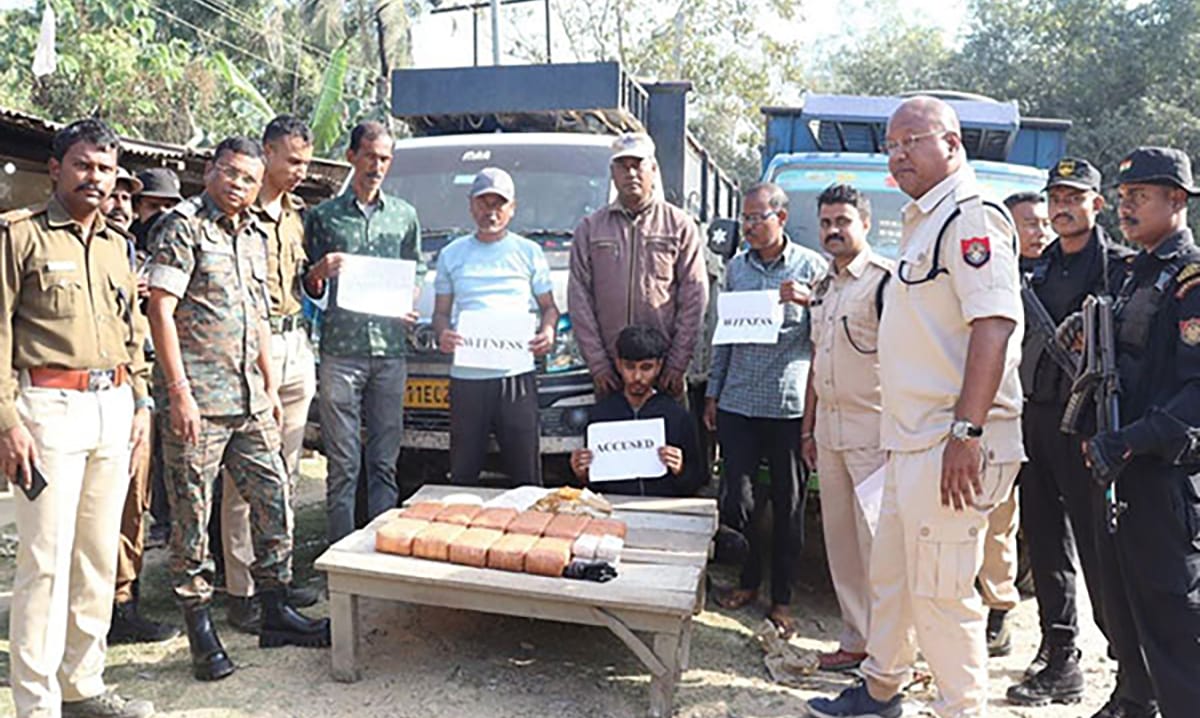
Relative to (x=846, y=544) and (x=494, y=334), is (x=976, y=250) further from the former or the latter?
(x=494, y=334)

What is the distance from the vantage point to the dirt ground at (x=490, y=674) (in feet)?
11.7

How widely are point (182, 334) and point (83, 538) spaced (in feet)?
2.78

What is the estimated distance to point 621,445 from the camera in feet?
14.1

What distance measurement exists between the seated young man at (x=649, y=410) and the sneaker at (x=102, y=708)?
2036 mm

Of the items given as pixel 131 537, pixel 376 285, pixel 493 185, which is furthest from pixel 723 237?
pixel 131 537

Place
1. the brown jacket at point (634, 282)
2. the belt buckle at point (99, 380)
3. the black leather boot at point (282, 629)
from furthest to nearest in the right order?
the brown jacket at point (634, 282)
the black leather boot at point (282, 629)
the belt buckle at point (99, 380)

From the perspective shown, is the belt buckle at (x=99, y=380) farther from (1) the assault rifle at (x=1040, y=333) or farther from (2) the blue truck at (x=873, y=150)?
(2) the blue truck at (x=873, y=150)

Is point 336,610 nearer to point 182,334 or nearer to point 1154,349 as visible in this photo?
point 182,334

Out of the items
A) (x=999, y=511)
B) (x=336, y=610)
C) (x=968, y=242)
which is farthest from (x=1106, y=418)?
(x=336, y=610)

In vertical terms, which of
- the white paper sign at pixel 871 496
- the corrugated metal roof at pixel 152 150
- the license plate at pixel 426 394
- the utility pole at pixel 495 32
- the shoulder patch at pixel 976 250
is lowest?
the white paper sign at pixel 871 496

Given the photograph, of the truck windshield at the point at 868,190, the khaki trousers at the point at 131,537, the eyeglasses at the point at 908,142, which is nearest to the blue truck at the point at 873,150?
the truck windshield at the point at 868,190

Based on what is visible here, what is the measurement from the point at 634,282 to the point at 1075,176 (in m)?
1.96

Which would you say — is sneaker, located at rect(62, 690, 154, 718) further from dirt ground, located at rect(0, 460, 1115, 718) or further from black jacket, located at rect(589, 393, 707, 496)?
black jacket, located at rect(589, 393, 707, 496)

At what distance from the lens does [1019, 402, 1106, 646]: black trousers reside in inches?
143
